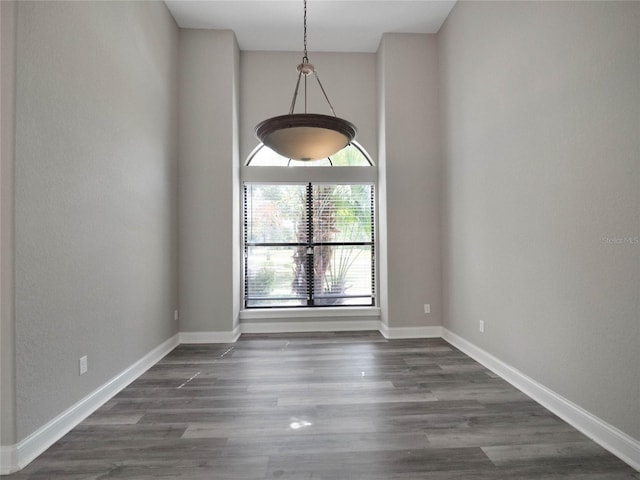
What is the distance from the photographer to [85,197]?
2.27 metres

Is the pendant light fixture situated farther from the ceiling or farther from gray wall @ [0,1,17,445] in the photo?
the ceiling

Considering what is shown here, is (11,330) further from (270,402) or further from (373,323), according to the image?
(373,323)

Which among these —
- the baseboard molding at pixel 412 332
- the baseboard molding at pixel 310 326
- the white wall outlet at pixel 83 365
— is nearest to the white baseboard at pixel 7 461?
the white wall outlet at pixel 83 365

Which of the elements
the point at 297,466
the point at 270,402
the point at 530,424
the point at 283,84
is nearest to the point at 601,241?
the point at 530,424

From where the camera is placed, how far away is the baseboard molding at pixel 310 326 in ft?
14.4

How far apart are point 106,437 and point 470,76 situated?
169 inches

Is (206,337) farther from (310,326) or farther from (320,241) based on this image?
(320,241)

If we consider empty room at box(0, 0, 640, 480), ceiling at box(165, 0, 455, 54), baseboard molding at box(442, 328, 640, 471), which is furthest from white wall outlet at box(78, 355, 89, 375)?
ceiling at box(165, 0, 455, 54)

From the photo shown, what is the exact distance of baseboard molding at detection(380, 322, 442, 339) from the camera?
408 centimetres

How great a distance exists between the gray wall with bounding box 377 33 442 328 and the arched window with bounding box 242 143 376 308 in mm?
497

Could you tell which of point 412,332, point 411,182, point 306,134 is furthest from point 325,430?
point 411,182

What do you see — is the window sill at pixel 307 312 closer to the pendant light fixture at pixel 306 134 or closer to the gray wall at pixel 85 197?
the gray wall at pixel 85 197

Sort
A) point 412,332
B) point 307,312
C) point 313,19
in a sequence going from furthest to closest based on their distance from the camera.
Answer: point 307,312, point 412,332, point 313,19

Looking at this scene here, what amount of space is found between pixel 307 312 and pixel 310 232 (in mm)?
1093
